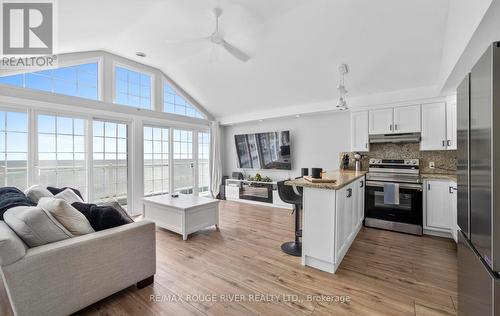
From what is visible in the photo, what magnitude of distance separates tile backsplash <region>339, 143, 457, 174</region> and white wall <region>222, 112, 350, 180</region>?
0.57 metres

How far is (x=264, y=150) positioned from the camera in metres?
5.74

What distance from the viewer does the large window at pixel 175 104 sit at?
17.5ft

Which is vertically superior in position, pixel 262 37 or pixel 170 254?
pixel 262 37

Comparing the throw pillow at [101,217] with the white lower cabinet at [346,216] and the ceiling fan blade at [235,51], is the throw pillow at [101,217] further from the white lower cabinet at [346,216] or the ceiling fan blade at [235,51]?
the ceiling fan blade at [235,51]

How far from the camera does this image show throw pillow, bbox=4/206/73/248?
1535 mm

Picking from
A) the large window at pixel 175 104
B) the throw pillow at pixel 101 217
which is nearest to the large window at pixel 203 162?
the large window at pixel 175 104

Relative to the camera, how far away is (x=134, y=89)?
4.70 m

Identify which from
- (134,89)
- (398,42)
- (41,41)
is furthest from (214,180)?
(398,42)

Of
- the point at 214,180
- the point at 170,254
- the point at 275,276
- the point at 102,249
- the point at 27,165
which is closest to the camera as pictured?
the point at 102,249

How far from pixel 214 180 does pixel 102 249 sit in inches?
177

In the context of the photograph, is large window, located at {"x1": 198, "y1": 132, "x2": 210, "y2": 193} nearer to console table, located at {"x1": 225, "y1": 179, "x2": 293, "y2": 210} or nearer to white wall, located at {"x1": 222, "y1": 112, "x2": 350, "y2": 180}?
console table, located at {"x1": 225, "y1": 179, "x2": 293, "y2": 210}

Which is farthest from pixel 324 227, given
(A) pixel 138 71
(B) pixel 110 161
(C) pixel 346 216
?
(A) pixel 138 71

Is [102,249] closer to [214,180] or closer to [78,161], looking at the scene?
[78,161]

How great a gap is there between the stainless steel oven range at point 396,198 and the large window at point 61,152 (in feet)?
16.8
